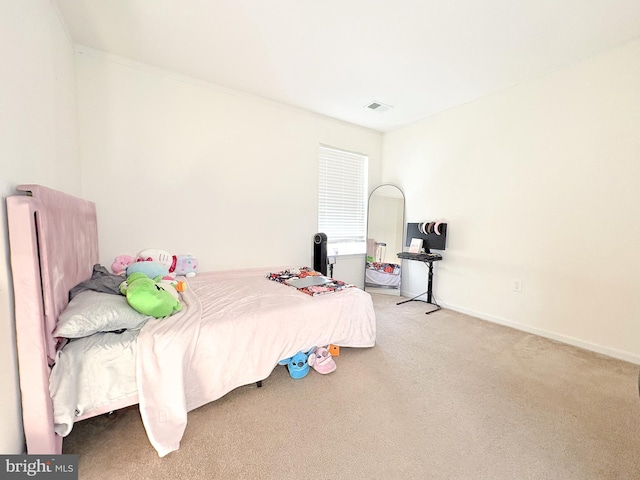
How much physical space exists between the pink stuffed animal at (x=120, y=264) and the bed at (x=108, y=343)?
385 millimetres

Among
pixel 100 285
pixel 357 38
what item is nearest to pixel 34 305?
pixel 100 285

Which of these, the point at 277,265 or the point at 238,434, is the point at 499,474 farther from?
the point at 277,265

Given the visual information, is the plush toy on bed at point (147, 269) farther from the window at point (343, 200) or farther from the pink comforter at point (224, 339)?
the window at point (343, 200)

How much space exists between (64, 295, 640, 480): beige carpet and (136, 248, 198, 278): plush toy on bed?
1.38m

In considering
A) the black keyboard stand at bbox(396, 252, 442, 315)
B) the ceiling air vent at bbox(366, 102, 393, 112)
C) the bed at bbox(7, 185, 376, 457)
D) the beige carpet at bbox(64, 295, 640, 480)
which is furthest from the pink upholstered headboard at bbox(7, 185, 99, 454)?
the black keyboard stand at bbox(396, 252, 442, 315)

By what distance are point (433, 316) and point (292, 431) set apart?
2.45 meters

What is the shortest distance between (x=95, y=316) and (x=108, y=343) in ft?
0.50

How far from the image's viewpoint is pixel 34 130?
4.86ft

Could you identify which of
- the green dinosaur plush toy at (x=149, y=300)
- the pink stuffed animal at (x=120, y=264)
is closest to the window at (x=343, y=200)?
the pink stuffed animal at (x=120, y=264)

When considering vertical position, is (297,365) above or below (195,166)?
below

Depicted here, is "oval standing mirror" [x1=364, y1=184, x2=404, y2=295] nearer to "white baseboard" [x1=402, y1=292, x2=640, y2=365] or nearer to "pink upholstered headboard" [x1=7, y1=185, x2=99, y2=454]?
"white baseboard" [x1=402, y1=292, x2=640, y2=365]

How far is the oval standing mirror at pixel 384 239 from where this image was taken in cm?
420

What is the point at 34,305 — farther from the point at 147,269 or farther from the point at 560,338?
the point at 560,338

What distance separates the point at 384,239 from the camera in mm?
4297
